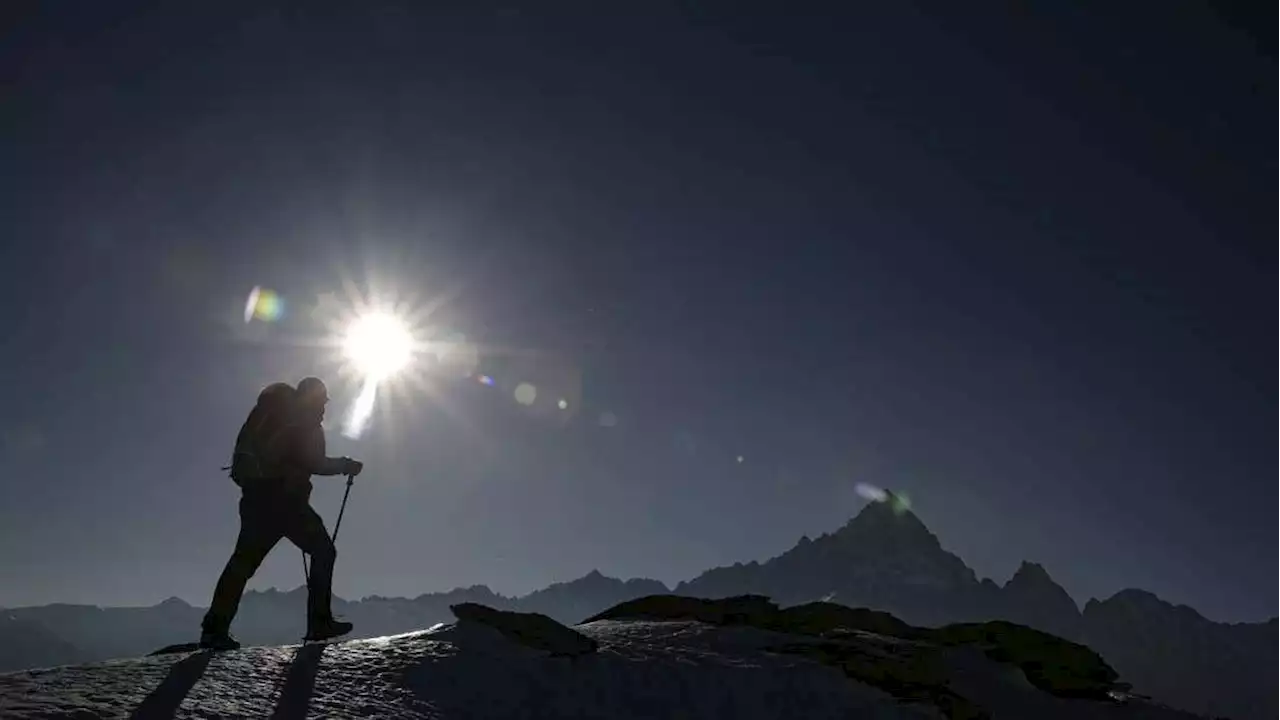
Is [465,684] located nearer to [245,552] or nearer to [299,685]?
[299,685]

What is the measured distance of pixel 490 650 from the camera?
8.43 meters

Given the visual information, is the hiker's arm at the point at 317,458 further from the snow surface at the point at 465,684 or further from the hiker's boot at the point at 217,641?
the snow surface at the point at 465,684

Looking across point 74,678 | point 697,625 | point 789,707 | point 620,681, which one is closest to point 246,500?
point 74,678

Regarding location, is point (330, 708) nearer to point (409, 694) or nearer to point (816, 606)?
point (409, 694)

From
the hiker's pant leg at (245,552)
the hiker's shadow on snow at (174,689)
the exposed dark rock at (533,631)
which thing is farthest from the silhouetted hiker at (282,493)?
the hiker's shadow on snow at (174,689)

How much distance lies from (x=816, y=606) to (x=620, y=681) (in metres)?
7.78

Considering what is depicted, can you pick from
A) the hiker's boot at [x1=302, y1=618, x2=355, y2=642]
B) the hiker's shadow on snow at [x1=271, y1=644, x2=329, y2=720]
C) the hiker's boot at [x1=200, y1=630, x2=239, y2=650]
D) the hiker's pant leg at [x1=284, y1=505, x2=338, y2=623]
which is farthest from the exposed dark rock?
the hiker's boot at [x1=200, y1=630, x2=239, y2=650]

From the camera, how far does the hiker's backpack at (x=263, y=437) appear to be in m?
10.1

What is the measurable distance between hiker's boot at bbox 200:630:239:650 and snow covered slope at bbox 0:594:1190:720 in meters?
0.96

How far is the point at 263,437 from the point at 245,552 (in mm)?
1588

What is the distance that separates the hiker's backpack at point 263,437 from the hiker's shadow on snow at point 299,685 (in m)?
2.92

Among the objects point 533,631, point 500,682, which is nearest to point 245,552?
point 533,631

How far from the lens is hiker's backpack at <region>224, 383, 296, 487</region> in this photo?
10141mm

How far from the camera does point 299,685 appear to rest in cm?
699
